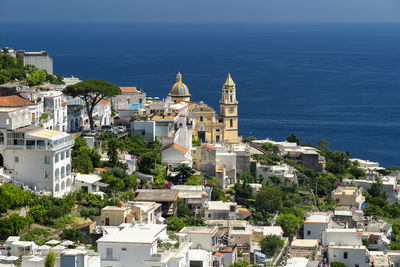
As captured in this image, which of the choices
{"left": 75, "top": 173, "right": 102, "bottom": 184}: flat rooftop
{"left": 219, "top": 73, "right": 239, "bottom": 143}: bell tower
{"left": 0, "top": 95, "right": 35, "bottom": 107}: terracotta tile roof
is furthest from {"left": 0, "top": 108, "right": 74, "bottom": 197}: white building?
{"left": 219, "top": 73, "right": 239, "bottom": 143}: bell tower

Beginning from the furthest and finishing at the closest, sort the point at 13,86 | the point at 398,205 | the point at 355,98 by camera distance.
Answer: the point at 355,98 → the point at 398,205 → the point at 13,86

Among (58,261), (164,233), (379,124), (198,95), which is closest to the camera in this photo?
(58,261)

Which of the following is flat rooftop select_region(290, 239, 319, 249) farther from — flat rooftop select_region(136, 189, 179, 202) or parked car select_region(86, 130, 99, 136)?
parked car select_region(86, 130, 99, 136)

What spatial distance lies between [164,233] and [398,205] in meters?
27.7

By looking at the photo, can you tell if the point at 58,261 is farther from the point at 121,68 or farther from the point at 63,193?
the point at 121,68

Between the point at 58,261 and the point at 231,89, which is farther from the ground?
the point at 231,89

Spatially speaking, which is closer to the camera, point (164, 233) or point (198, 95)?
point (164, 233)

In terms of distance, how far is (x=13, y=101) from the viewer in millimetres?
46375

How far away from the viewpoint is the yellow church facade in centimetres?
6556

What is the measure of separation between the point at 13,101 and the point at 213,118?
22.5 m

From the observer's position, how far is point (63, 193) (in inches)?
1698

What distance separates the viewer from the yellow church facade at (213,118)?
65.6 metres

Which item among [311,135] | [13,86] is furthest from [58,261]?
[311,135]

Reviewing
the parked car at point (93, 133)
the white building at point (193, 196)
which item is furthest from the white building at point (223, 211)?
the parked car at point (93, 133)
